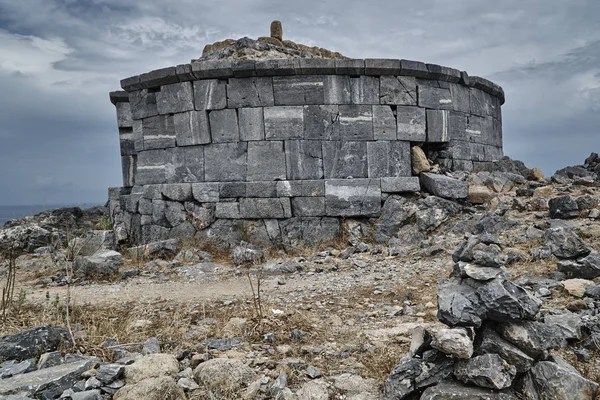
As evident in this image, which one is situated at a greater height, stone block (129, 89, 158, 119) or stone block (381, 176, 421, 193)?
stone block (129, 89, 158, 119)

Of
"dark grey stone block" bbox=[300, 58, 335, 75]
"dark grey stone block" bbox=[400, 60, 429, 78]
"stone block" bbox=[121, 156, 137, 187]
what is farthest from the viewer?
"stone block" bbox=[121, 156, 137, 187]

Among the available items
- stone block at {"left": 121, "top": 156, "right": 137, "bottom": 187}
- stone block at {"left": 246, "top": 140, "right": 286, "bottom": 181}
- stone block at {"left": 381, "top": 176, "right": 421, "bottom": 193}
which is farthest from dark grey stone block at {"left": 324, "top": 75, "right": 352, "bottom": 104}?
stone block at {"left": 121, "top": 156, "right": 137, "bottom": 187}

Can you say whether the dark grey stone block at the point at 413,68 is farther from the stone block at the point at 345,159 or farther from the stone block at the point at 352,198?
the stone block at the point at 352,198

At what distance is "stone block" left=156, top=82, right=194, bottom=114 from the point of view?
26.1 feet

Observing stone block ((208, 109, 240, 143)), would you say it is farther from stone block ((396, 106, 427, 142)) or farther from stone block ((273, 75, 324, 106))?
stone block ((396, 106, 427, 142))

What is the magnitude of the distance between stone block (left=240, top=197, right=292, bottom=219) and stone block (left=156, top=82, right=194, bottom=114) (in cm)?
212

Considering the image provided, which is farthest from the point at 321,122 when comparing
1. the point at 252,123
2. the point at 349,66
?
the point at 252,123

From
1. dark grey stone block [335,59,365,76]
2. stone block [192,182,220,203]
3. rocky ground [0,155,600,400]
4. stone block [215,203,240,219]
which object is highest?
dark grey stone block [335,59,365,76]

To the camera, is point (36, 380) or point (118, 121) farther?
point (118, 121)

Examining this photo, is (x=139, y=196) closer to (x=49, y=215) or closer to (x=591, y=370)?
(x=49, y=215)

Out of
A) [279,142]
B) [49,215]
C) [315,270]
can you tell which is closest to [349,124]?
[279,142]

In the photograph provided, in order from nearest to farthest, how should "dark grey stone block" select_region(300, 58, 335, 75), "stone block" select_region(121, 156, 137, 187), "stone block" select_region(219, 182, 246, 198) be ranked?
1. "dark grey stone block" select_region(300, 58, 335, 75)
2. "stone block" select_region(219, 182, 246, 198)
3. "stone block" select_region(121, 156, 137, 187)

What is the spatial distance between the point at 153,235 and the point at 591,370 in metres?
7.17

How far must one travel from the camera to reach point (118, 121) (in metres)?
9.80
